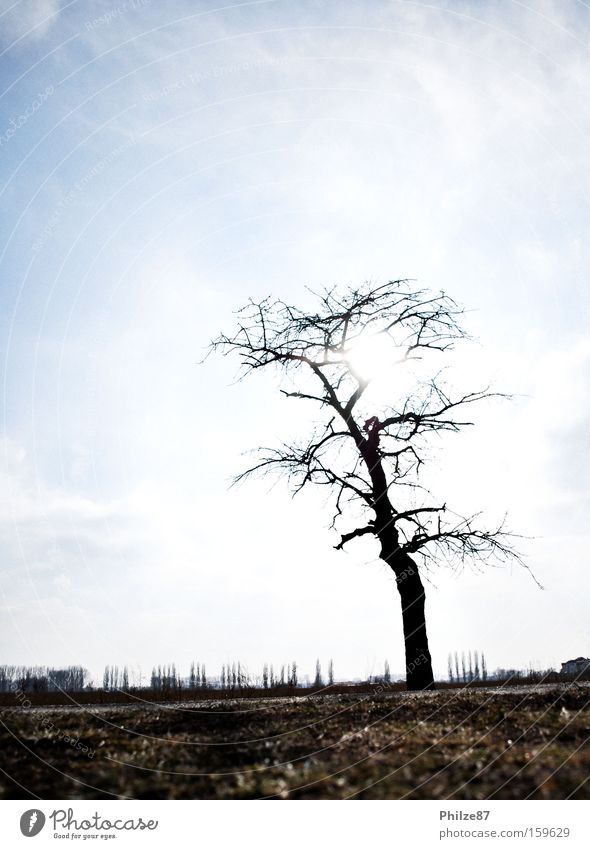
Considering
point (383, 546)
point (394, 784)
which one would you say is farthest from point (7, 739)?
point (383, 546)

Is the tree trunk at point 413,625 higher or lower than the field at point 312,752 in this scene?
higher

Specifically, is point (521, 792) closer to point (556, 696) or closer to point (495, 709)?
point (495, 709)

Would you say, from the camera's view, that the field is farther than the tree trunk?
No

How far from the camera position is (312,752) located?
961 centimetres

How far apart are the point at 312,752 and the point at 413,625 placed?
1222cm

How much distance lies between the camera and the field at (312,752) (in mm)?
8062

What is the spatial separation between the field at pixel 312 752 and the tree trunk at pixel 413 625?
6715 millimetres

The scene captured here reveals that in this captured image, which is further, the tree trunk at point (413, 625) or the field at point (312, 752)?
the tree trunk at point (413, 625)

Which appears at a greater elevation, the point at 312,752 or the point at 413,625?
the point at 413,625

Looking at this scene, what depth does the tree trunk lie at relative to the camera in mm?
20641

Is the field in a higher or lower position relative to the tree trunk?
lower

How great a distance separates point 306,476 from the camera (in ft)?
77.0

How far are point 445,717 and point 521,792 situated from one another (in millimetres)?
4737

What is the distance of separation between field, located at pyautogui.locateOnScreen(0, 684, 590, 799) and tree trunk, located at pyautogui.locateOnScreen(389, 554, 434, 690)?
6.72 metres
